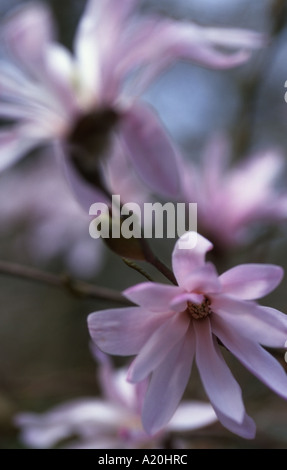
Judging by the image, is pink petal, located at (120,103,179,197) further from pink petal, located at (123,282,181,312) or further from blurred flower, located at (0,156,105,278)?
blurred flower, located at (0,156,105,278)

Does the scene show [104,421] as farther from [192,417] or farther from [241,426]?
[241,426]

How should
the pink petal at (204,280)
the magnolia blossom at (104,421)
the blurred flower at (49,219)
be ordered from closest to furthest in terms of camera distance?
the pink petal at (204,280) < the magnolia blossom at (104,421) < the blurred flower at (49,219)

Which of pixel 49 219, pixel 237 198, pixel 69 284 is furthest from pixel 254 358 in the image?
pixel 49 219

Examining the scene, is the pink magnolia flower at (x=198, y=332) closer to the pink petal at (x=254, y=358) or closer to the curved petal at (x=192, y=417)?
the pink petal at (x=254, y=358)

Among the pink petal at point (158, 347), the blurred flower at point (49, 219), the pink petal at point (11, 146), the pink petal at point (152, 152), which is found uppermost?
the blurred flower at point (49, 219)

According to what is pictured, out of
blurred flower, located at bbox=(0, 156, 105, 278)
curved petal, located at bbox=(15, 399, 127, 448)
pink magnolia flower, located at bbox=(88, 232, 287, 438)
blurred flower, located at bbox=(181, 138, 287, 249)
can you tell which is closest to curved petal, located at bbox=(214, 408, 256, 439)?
pink magnolia flower, located at bbox=(88, 232, 287, 438)

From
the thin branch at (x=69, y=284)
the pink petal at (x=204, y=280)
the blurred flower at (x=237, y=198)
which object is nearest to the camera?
the pink petal at (x=204, y=280)

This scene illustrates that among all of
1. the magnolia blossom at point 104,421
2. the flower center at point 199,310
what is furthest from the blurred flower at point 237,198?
the flower center at point 199,310
